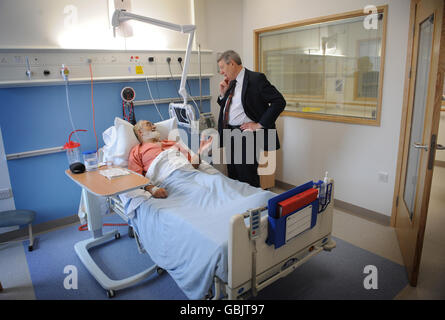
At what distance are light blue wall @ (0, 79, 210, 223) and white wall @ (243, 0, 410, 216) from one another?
1659mm

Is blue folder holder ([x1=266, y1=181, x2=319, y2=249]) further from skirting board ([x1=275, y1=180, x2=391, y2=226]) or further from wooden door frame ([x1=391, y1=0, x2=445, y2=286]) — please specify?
skirting board ([x1=275, y1=180, x2=391, y2=226])

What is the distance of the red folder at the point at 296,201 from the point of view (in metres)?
1.63

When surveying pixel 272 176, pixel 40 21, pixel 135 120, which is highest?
pixel 40 21

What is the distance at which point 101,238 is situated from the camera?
2.65m

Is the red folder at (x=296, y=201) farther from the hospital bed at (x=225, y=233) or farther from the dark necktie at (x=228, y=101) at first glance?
the dark necktie at (x=228, y=101)

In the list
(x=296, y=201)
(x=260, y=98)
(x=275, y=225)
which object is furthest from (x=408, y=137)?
(x=275, y=225)

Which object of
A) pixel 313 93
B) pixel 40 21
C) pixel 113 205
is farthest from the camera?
pixel 313 93

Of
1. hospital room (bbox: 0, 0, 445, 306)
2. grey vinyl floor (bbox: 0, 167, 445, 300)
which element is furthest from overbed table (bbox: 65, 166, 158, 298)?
grey vinyl floor (bbox: 0, 167, 445, 300)

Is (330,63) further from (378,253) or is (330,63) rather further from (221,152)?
(378,253)

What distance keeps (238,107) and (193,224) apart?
4.81ft

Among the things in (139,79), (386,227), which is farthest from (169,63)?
(386,227)

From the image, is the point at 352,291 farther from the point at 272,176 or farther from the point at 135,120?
the point at 135,120

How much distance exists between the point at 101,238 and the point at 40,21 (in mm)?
1867

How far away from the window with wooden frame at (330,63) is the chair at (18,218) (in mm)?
2714
